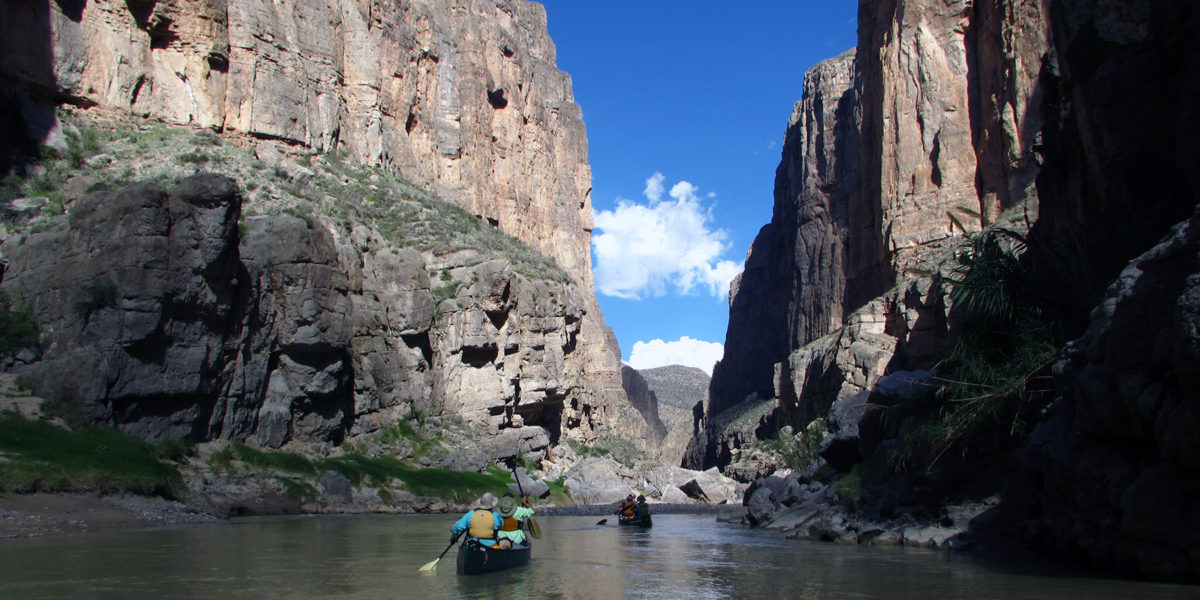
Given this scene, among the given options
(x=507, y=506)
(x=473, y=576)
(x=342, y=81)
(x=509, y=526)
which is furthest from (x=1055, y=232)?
(x=342, y=81)

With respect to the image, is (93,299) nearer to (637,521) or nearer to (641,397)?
(637,521)

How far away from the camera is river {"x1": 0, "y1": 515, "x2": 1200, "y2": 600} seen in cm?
1232

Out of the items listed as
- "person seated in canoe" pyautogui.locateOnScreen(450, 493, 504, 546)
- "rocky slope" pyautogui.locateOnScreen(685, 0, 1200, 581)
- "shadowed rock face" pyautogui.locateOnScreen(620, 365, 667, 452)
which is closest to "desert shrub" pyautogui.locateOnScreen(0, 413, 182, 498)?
"person seated in canoe" pyautogui.locateOnScreen(450, 493, 504, 546)

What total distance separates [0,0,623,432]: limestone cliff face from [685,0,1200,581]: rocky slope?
3012 centimetres

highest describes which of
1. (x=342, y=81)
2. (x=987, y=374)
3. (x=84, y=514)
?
(x=342, y=81)

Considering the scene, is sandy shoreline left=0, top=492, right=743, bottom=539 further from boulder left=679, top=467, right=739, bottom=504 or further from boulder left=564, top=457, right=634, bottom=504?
boulder left=679, top=467, right=739, bottom=504

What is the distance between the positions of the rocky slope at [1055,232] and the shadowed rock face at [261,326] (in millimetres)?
19487

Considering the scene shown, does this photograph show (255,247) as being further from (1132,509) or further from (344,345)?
(1132,509)

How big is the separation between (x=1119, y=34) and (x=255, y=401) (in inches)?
1254

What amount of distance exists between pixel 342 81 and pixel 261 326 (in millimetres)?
24973

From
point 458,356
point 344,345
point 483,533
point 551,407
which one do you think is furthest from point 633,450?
point 483,533

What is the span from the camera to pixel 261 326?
34656 mm

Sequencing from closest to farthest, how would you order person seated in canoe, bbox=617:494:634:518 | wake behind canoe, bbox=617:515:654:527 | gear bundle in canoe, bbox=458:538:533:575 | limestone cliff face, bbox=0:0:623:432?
gear bundle in canoe, bbox=458:538:533:575
wake behind canoe, bbox=617:515:654:527
person seated in canoe, bbox=617:494:634:518
limestone cliff face, bbox=0:0:623:432

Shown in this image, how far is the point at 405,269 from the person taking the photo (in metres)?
44.9
